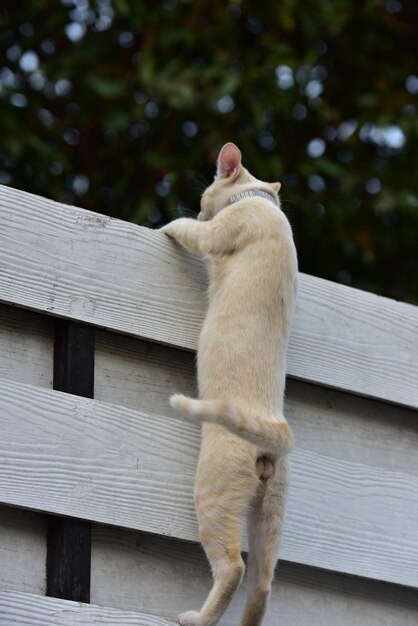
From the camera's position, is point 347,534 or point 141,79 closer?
point 347,534

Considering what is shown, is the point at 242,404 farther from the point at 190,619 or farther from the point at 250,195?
the point at 250,195

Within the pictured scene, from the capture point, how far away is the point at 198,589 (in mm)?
2230

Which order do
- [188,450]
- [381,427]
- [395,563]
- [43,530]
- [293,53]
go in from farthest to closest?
[293,53] → [381,427] → [395,563] → [188,450] → [43,530]

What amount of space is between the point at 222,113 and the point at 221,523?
4.23 metres

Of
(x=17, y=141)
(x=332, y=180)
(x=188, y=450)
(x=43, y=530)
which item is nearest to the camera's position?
(x=43, y=530)

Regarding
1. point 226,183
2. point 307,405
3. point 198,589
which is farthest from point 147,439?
point 226,183

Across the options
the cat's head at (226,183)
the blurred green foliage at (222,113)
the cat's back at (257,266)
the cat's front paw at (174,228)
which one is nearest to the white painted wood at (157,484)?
the cat's back at (257,266)

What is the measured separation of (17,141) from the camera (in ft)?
19.0

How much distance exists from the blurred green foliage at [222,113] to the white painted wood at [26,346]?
3619 millimetres

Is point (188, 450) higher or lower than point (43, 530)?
higher

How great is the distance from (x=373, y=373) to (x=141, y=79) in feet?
11.7

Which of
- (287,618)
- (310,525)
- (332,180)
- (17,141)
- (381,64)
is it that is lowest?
(287,618)

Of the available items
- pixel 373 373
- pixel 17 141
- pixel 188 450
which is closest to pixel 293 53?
pixel 17 141

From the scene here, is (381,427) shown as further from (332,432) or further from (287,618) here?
(287,618)
